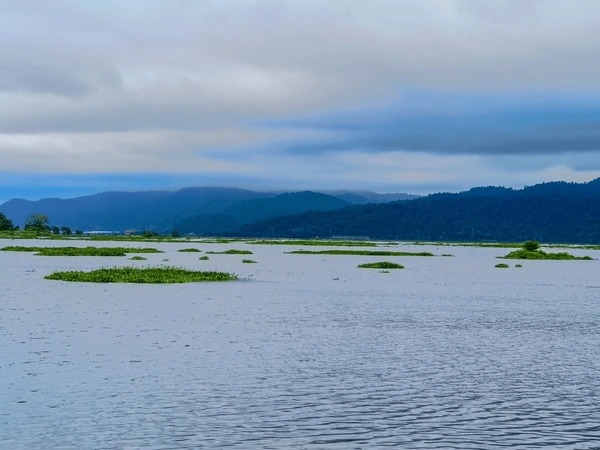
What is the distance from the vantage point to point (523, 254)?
19725 centimetres

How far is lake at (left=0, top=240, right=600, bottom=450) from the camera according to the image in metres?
23.9

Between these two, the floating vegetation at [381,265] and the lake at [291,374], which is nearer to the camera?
the lake at [291,374]

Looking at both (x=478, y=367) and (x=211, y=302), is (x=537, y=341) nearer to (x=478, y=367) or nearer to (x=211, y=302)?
(x=478, y=367)

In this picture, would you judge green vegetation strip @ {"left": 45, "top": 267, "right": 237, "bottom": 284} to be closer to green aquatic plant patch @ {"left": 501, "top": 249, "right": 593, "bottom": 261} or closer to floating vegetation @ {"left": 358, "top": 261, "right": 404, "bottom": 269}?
floating vegetation @ {"left": 358, "top": 261, "right": 404, "bottom": 269}

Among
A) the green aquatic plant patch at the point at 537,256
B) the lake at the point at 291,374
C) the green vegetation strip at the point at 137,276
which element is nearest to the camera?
the lake at the point at 291,374

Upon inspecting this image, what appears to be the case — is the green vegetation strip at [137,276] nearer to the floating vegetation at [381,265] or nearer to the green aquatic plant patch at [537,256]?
the floating vegetation at [381,265]

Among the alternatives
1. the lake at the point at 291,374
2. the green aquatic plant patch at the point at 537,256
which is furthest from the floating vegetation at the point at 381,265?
the lake at the point at 291,374

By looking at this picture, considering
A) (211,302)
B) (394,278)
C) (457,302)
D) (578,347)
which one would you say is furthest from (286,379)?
(394,278)

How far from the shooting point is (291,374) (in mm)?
33875

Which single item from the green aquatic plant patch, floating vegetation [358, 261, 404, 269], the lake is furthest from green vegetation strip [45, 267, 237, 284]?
the green aquatic plant patch

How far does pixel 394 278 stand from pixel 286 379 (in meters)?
81.6

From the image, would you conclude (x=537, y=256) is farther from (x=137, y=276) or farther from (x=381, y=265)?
(x=137, y=276)

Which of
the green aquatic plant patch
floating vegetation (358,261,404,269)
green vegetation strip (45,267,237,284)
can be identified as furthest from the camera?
the green aquatic plant patch

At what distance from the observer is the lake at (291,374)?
23.9 m
